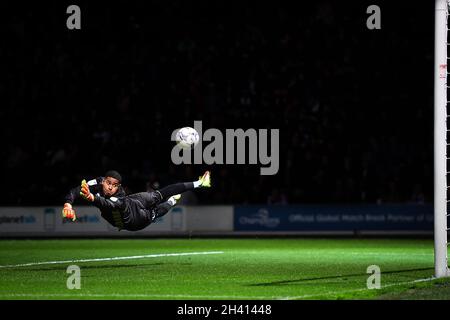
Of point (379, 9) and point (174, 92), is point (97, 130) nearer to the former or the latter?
point (174, 92)

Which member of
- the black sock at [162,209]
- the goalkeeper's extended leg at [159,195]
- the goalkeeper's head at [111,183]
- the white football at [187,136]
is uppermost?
the white football at [187,136]

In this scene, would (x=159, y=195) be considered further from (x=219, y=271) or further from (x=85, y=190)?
(x=85, y=190)

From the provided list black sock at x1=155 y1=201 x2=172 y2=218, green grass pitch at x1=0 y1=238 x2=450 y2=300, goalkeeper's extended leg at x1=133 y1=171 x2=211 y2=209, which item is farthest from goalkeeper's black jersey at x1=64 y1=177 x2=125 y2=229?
black sock at x1=155 y1=201 x2=172 y2=218

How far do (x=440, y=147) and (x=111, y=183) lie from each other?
582 cm

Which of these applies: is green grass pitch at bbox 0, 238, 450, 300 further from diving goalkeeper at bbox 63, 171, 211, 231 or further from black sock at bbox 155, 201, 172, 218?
black sock at bbox 155, 201, 172, 218

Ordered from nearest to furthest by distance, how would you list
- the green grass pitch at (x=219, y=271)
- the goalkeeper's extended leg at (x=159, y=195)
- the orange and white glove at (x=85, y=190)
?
the green grass pitch at (x=219, y=271)
the orange and white glove at (x=85, y=190)
the goalkeeper's extended leg at (x=159, y=195)

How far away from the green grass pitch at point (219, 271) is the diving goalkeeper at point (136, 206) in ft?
2.94

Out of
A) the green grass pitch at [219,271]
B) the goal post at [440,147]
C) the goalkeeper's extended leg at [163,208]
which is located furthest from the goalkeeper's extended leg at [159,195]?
the goal post at [440,147]

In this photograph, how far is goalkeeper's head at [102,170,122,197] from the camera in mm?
15883

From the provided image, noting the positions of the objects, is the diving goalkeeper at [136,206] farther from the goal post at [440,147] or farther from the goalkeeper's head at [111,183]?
the goal post at [440,147]

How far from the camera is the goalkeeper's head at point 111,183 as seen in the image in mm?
15883
